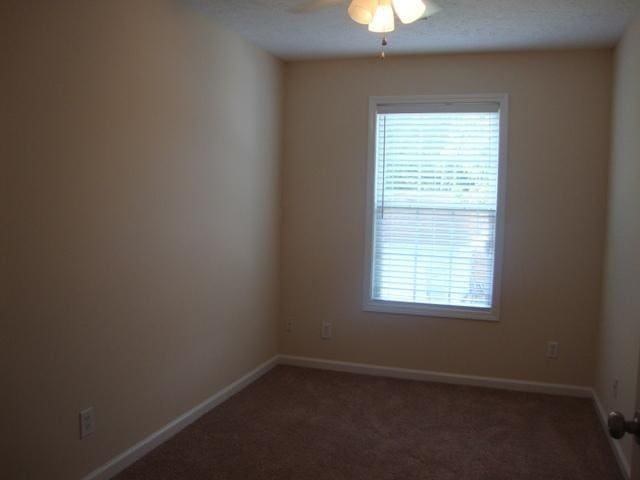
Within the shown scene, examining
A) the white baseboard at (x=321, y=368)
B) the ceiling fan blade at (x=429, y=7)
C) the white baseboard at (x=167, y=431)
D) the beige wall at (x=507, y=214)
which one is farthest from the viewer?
the beige wall at (x=507, y=214)

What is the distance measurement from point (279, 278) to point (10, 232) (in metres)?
2.66

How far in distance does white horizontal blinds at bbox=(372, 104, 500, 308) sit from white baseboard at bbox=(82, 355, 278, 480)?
1.28 meters

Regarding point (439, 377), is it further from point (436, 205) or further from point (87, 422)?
point (87, 422)

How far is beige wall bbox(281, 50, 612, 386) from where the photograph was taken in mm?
3889

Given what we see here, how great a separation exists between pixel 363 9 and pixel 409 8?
189mm

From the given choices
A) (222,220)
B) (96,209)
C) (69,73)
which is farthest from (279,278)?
(69,73)

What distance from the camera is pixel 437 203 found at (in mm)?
4168

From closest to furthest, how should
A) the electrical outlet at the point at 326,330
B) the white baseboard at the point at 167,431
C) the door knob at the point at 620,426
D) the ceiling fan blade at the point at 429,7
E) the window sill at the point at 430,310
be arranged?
the door knob at the point at 620,426
the ceiling fan blade at the point at 429,7
the white baseboard at the point at 167,431
the window sill at the point at 430,310
the electrical outlet at the point at 326,330

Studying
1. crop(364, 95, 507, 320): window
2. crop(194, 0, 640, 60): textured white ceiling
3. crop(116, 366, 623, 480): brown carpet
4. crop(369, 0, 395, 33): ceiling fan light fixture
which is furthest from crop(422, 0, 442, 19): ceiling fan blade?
crop(116, 366, 623, 480): brown carpet

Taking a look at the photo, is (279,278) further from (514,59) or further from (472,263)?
(514,59)

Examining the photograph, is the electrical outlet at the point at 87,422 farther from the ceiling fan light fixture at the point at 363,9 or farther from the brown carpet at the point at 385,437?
the ceiling fan light fixture at the point at 363,9

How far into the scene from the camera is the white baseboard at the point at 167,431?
2.65 metres

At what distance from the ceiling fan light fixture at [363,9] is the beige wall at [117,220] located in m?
1.14

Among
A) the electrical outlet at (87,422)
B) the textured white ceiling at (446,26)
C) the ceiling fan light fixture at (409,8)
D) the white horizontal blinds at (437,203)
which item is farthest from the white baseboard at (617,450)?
the electrical outlet at (87,422)
